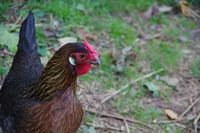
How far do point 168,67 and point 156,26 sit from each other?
68 centimetres

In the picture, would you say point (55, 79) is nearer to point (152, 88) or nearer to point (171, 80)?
point (152, 88)

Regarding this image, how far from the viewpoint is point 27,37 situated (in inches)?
156

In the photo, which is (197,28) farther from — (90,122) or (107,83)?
(90,122)

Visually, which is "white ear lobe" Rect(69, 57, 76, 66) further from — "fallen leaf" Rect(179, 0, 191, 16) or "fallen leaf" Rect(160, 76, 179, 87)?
"fallen leaf" Rect(179, 0, 191, 16)

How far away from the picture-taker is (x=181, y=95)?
487 centimetres

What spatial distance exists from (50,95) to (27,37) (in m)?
0.66

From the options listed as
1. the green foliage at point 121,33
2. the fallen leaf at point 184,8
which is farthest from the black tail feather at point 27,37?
the fallen leaf at point 184,8

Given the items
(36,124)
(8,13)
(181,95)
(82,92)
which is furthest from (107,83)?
(36,124)

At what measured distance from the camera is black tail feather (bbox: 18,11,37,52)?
12.9 feet

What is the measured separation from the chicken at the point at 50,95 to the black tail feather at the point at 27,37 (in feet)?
0.62

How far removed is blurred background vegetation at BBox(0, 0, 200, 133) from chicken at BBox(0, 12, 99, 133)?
658 millimetres

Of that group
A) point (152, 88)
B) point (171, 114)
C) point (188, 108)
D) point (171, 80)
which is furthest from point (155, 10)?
point (171, 114)

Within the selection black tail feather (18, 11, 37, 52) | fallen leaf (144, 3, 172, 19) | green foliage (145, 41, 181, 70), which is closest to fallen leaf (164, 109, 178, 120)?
green foliage (145, 41, 181, 70)

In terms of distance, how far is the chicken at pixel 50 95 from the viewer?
10.9 ft
